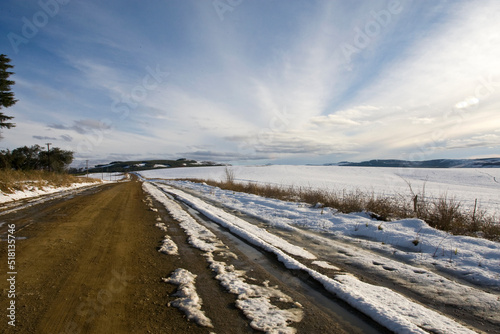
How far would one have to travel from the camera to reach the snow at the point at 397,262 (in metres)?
2.59

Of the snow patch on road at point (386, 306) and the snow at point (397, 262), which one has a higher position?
the snow patch on road at point (386, 306)

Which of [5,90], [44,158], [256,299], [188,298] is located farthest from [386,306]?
[44,158]

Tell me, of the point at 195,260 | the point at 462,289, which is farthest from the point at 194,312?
the point at 462,289

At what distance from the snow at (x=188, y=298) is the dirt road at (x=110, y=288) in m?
0.07

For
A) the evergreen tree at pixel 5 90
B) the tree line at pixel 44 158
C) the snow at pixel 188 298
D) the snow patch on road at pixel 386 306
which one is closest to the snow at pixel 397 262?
the snow patch on road at pixel 386 306

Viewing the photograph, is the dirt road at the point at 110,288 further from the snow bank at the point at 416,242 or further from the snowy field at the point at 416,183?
the snowy field at the point at 416,183

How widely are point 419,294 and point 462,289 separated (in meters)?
0.76

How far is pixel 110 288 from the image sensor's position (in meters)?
2.88

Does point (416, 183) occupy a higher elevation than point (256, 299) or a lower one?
lower

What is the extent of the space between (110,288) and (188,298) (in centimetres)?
103

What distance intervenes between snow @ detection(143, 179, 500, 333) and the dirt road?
0.53m

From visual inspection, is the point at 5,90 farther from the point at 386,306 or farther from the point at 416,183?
the point at 416,183

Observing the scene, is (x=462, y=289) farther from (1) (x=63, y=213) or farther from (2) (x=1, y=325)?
(1) (x=63, y=213)

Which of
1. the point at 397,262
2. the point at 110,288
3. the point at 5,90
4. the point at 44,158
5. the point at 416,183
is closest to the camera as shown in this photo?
the point at 110,288
